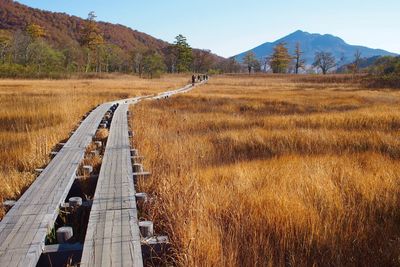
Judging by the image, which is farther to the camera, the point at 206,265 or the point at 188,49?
the point at 188,49

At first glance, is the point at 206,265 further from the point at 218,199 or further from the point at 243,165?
the point at 243,165

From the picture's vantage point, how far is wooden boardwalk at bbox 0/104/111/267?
3014 millimetres

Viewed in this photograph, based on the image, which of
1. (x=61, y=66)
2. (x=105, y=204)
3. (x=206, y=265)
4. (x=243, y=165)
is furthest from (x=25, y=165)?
(x=61, y=66)

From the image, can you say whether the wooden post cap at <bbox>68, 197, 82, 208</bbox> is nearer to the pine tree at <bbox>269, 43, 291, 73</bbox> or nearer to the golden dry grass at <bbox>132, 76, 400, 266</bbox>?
the golden dry grass at <bbox>132, 76, 400, 266</bbox>

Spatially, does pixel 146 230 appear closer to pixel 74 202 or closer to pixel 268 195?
pixel 74 202

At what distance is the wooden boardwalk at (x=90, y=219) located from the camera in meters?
2.95

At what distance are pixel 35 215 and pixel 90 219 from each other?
599 mm

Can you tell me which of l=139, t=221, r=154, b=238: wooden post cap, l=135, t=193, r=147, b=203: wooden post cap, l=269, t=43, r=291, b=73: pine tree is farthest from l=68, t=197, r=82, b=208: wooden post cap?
l=269, t=43, r=291, b=73: pine tree

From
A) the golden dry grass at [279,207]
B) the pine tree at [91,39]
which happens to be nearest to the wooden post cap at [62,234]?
the golden dry grass at [279,207]

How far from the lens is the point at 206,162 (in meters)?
7.27

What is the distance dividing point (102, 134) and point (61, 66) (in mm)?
64307

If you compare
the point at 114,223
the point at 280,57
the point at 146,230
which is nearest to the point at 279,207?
the point at 146,230

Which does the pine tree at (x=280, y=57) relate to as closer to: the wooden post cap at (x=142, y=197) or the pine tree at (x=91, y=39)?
the pine tree at (x=91, y=39)

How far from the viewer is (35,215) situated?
3.79 metres
